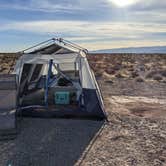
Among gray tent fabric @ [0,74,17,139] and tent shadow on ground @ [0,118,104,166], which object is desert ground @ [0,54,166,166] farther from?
gray tent fabric @ [0,74,17,139]

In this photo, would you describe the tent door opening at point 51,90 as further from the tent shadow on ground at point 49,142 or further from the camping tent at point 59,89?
the tent shadow on ground at point 49,142

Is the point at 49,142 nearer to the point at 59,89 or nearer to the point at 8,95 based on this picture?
the point at 8,95

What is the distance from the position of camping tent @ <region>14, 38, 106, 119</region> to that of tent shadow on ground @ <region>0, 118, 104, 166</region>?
0.45 metres

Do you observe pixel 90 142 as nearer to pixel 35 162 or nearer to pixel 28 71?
pixel 35 162

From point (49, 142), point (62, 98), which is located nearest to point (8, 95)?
point (62, 98)

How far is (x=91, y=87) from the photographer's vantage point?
10461 millimetres

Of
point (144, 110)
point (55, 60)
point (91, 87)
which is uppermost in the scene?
point (55, 60)

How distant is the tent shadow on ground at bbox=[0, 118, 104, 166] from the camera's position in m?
6.92

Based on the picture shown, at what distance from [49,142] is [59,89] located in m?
3.54

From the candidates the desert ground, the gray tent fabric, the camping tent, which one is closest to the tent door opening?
the camping tent

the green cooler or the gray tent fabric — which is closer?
the gray tent fabric

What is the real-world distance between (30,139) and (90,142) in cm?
136

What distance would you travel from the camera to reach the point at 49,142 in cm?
795

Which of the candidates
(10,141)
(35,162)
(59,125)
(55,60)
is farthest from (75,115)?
(35,162)
